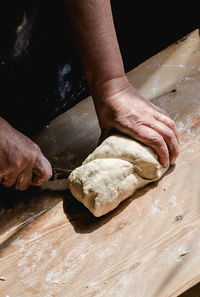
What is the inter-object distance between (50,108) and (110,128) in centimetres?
60

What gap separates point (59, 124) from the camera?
1.81 m

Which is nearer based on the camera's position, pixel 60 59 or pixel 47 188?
pixel 47 188

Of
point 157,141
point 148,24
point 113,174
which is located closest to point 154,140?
point 157,141

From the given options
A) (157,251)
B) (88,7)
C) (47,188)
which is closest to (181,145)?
(157,251)

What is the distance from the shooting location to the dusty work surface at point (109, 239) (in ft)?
3.65

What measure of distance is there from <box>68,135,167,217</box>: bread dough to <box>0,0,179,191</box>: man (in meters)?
0.07

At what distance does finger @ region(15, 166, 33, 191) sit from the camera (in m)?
1.30

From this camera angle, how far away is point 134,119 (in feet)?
4.48

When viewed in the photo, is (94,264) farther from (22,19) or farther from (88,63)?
(22,19)

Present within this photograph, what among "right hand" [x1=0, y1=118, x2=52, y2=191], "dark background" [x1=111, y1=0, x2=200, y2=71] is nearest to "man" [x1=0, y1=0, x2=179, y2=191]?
"right hand" [x1=0, y1=118, x2=52, y2=191]

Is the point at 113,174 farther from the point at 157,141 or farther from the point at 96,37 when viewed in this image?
the point at 96,37

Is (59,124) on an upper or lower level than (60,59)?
lower

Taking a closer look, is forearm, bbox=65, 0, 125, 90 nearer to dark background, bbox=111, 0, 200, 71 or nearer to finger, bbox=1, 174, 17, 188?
finger, bbox=1, 174, 17, 188

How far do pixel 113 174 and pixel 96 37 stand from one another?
703mm
